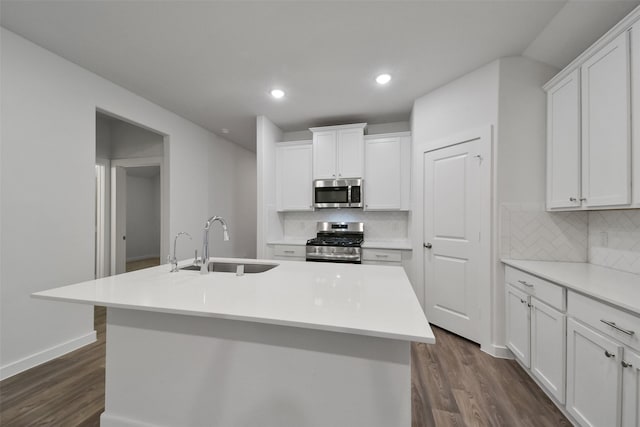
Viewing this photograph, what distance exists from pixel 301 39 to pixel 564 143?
2.31 metres

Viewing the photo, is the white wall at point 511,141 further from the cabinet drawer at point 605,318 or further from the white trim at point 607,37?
the cabinet drawer at point 605,318

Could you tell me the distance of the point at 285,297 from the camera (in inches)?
49.2

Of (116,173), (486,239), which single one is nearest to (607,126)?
(486,239)

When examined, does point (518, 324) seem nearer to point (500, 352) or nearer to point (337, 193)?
point (500, 352)

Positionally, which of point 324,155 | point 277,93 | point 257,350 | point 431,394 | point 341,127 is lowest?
point 431,394

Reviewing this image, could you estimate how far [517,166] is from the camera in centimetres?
229

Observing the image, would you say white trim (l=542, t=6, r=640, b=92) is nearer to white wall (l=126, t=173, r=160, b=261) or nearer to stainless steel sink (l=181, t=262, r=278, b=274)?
stainless steel sink (l=181, t=262, r=278, b=274)

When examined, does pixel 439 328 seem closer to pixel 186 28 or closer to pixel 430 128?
pixel 430 128

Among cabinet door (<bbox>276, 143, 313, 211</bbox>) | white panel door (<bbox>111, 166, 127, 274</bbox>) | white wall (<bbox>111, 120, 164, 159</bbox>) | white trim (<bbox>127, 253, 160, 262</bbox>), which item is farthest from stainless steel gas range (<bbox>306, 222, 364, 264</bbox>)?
white trim (<bbox>127, 253, 160, 262</bbox>)

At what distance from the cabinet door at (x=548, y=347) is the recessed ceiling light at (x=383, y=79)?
7.87 ft

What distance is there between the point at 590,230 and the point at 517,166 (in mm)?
780

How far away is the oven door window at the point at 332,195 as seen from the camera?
11.8ft

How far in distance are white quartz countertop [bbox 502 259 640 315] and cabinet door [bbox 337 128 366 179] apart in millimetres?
2116

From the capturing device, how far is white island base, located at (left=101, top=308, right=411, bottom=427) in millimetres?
1084
